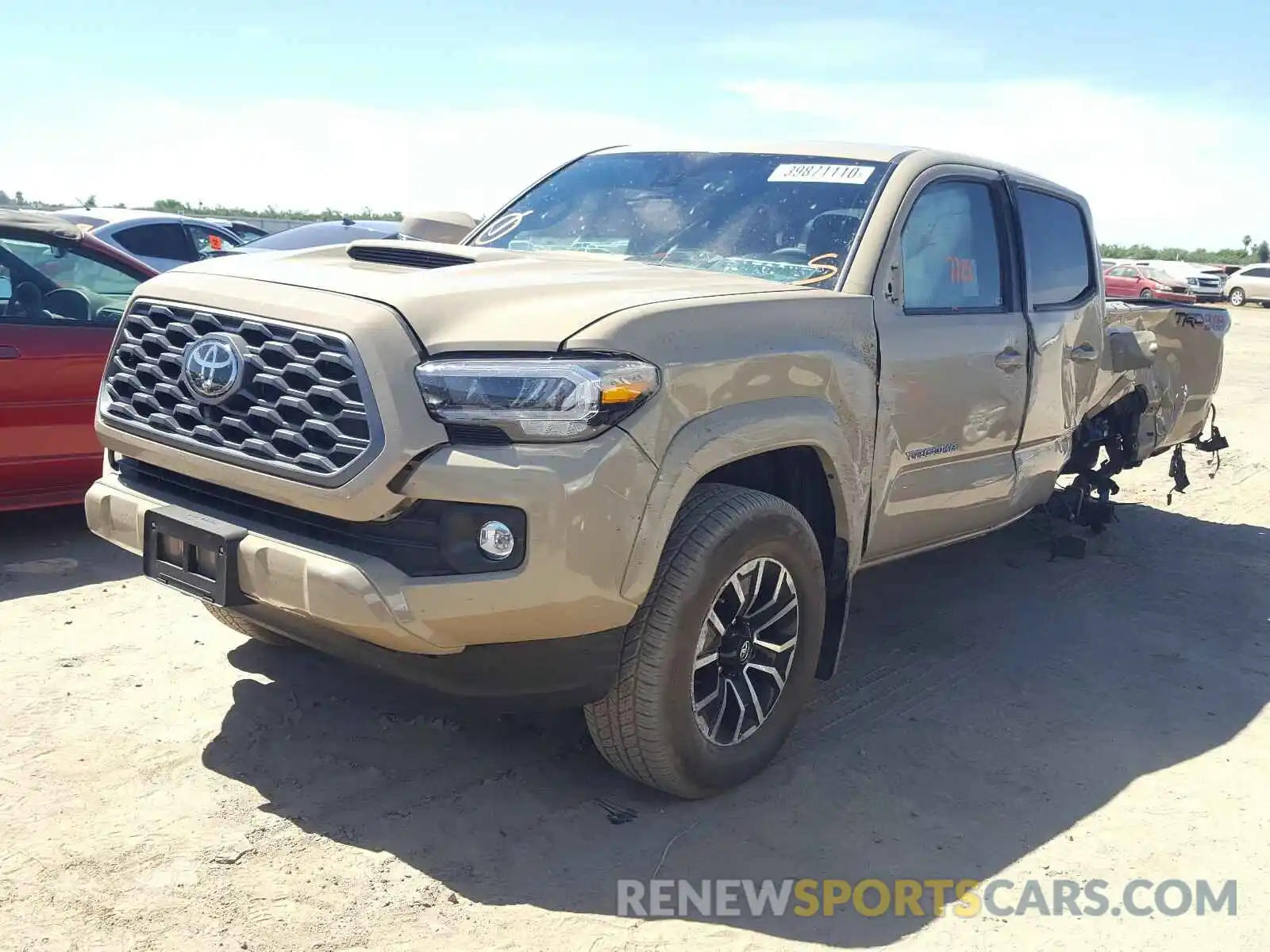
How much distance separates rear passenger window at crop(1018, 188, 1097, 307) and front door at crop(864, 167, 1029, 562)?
209mm

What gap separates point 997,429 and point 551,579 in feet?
8.25

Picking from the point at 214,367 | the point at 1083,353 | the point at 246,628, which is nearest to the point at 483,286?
the point at 214,367

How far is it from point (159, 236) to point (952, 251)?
9.90 m

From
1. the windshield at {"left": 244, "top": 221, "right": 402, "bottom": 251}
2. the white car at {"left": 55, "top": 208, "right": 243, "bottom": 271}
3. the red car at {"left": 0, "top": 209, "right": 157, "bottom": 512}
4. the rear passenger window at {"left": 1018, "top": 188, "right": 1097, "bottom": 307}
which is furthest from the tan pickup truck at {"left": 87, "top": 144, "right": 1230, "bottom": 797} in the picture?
the white car at {"left": 55, "top": 208, "right": 243, "bottom": 271}

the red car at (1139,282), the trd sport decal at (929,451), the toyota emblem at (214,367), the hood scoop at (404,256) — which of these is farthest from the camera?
the red car at (1139,282)

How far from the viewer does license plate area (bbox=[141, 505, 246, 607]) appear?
3094 mm

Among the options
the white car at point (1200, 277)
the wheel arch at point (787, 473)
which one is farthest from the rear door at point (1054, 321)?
the white car at point (1200, 277)

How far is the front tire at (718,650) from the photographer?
3229 millimetres

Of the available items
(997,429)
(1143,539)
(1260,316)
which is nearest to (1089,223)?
(997,429)

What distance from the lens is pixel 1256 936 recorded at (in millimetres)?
3086

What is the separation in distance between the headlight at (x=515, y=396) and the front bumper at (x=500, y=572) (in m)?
0.05

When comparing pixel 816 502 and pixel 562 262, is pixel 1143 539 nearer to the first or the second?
pixel 816 502

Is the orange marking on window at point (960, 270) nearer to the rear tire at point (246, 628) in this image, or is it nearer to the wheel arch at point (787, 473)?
the wheel arch at point (787, 473)

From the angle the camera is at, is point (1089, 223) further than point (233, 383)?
Yes
